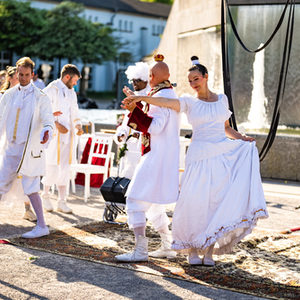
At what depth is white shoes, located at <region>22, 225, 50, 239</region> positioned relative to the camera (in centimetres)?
786

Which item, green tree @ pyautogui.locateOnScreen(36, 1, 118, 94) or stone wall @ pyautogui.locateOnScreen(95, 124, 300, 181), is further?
green tree @ pyautogui.locateOnScreen(36, 1, 118, 94)

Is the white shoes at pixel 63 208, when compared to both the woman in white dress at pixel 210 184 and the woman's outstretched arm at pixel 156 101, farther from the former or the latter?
the woman's outstretched arm at pixel 156 101

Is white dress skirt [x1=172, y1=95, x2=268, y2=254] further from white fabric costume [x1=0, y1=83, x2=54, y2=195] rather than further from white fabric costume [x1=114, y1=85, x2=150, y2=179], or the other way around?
white fabric costume [x1=0, y1=83, x2=54, y2=195]

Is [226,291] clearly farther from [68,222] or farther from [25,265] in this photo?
[68,222]

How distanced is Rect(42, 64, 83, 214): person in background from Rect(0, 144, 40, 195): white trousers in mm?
1505

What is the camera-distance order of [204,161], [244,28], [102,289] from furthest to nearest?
[244,28] → [204,161] → [102,289]

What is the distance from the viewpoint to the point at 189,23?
20.1 metres

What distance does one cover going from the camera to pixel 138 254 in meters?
6.84

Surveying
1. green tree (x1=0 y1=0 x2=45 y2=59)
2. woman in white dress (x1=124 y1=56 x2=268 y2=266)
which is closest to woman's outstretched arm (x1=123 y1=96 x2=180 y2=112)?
woman in white dress (x1=124 y1=56 x2=268 y2=266)

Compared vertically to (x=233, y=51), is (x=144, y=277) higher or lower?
lower

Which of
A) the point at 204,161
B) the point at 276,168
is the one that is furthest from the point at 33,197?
the point at 276,168

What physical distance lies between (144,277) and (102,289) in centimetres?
53

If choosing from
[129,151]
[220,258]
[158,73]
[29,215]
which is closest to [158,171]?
[158,73]

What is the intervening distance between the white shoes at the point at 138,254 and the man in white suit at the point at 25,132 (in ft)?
4.99
